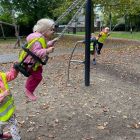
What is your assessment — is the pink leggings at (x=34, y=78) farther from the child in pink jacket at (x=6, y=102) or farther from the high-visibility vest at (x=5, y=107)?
the high-visibility vest at (x=5, y=107)

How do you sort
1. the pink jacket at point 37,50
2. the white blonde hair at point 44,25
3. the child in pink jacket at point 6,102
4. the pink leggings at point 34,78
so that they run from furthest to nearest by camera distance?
the pink leggings at point 34,78 < the white blonde hair at point 44,25 < the pink jacket at point 37,50 < the child in pink jacket at point 6,102

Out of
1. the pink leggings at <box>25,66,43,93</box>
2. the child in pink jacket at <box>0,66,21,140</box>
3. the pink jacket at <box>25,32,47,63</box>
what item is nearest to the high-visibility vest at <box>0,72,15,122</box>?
the child in pink jacket at <box>0,66,21,140</box>

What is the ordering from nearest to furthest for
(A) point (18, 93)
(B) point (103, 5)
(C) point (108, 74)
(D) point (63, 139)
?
1. (D) point (63, 139)
2. (A) point (18, 93)
3. (C) point (108, 74)
4. (B) point (103, 5)

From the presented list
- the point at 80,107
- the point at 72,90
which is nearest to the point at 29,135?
the point at 80,107

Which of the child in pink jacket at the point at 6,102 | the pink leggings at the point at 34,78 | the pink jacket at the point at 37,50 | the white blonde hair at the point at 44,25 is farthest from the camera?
the pink leggings at the point at 34,78

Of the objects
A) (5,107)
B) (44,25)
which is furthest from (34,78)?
(5,107)

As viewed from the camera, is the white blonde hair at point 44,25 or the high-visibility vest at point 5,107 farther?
the white blonde hair at point 44,25

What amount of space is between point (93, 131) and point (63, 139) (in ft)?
1.88

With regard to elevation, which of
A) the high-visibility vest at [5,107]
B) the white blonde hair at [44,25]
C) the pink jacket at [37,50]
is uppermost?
the white blonde hair at [44,25]

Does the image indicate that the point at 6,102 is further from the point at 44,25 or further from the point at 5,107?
the point at 44,25

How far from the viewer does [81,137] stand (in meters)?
5.61

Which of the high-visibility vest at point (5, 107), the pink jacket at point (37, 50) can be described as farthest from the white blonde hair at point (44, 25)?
the high-visibility vest at point (5, 107)

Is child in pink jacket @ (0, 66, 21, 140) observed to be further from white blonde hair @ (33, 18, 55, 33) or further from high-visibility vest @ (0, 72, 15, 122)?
white blonde hair @ (33, 18, 55, 33)

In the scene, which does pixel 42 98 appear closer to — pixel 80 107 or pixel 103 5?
pixel 80 107
